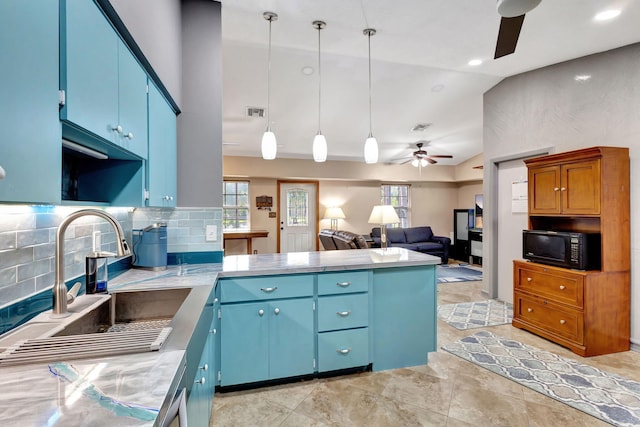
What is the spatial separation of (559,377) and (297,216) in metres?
5.93

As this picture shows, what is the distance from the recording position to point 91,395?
699 mm

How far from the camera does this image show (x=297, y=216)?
7727mm

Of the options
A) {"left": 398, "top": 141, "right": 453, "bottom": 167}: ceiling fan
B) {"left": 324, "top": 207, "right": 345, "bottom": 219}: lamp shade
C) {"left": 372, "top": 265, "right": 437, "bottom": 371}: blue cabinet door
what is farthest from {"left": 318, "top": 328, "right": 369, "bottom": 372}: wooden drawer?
{"left": 324, "top": 207, "right": 345, "bottom": 219}: lamp shade

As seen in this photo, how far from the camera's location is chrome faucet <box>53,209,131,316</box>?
1090mm

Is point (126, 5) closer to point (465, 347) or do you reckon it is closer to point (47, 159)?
point (47, 159)

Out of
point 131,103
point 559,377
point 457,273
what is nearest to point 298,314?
point 131,103

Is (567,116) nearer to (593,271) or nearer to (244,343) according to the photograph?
(593,271)

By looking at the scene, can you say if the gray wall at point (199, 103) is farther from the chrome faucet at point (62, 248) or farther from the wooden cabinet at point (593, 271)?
the wooden cabinet at point (593, 271)

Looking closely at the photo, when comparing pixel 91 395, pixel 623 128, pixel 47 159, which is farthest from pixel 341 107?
pixel 91 395

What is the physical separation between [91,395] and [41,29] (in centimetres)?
91

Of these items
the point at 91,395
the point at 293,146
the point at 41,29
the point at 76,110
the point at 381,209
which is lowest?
the point at 91,395

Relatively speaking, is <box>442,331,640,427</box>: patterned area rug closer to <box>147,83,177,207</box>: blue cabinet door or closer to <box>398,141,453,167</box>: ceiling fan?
<box>147,83,177,207</box>: blue cabinet door

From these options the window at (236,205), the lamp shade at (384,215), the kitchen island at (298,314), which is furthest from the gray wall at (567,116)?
the window at (236,205)

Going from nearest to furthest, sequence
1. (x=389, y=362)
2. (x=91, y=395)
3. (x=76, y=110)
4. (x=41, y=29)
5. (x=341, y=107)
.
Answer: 1. (x=91, y=395)
2. (x=41, y=29)
3. (x=76, y=110)
4. (x=389, y=362)
5. (x=341, y=107)
